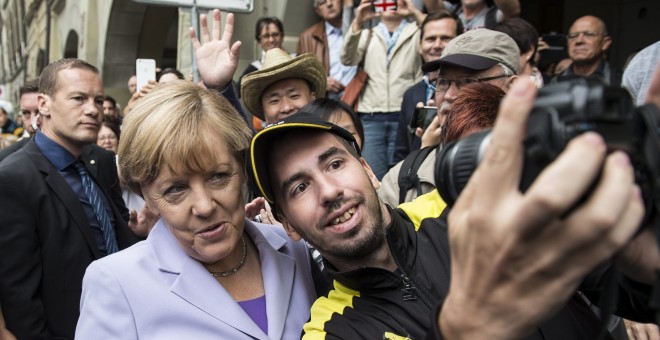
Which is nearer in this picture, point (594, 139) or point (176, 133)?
point (594, 139)

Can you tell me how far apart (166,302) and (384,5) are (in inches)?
141

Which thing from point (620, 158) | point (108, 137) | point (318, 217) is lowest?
point (108, 137)

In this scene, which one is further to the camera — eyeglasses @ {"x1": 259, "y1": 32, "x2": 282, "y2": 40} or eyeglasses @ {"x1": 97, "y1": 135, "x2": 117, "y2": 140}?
eyeglasses @ {"x1": 259, "y1": 32, "x2": 282, "y2": 40}

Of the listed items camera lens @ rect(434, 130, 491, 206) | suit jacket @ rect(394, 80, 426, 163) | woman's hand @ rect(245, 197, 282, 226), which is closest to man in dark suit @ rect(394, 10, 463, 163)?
suit jacket @ rect(394, 80, 426, 163)

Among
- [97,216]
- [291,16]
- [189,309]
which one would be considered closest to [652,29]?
[291,16]

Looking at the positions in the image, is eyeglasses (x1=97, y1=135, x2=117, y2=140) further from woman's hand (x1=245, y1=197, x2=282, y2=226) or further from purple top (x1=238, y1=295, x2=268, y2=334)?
purple top (x1=238, y1=295, x2=268, y2=334)

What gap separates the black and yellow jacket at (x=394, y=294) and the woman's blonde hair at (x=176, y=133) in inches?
21.2

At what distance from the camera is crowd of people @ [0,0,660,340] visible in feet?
2.60

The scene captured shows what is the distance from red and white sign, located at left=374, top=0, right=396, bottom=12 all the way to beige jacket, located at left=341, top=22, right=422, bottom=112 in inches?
9.0

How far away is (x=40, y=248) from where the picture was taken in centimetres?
295

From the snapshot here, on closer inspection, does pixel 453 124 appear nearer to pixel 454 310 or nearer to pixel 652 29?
pixel 454 310

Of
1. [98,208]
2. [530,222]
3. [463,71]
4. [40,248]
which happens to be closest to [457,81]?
[463,71]

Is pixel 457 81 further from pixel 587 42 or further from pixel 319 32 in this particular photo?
pixel 319 32

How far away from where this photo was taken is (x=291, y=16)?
22.1ft
